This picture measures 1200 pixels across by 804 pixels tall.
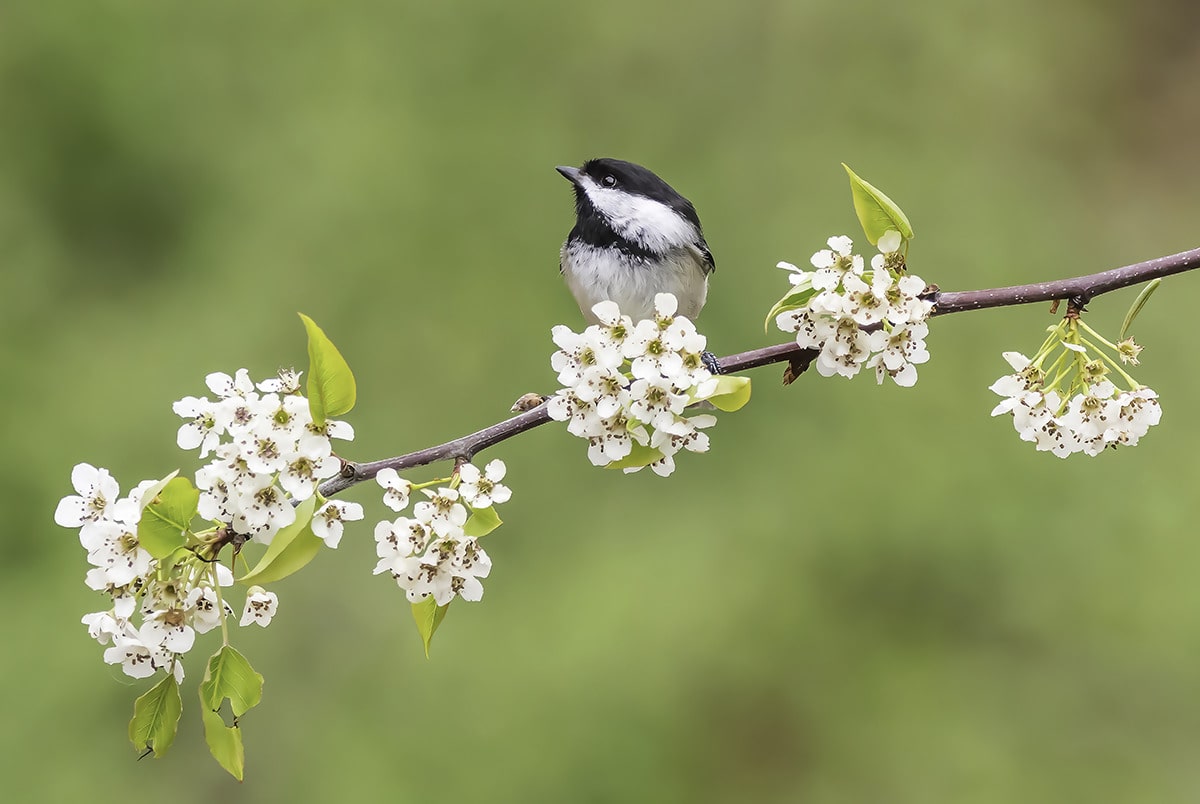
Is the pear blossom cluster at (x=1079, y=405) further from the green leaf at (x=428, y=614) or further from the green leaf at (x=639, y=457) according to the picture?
the green leaf at (x=428, y=614)

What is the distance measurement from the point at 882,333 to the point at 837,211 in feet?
6.72

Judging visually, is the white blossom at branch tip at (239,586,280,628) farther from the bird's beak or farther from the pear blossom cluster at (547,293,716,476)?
the bird's beak

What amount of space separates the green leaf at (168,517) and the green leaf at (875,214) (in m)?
0.57

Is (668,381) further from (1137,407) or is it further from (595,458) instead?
(1137,407)

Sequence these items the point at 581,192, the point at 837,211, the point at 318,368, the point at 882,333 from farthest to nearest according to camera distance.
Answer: the point at 837,211
the point at 581,192
the point at 882,333
the point at 318,368

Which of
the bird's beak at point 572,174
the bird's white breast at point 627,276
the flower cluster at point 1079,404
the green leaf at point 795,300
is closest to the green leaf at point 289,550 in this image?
the green leaf at point 795,300

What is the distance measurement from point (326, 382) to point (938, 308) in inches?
19.6

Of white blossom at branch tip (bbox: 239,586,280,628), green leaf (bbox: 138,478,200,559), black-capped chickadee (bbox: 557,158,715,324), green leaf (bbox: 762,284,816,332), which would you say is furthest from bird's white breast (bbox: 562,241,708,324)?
green leaf (bbox: 138,478,200,559)

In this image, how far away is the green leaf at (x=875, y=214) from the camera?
94cm

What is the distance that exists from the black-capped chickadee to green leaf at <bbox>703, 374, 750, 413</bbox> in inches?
32.0

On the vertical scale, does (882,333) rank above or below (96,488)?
above

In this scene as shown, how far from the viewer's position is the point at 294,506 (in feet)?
2.85

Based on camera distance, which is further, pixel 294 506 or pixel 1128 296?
pixel 1128 296

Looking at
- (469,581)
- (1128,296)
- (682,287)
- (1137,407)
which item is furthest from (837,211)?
(469,581)
